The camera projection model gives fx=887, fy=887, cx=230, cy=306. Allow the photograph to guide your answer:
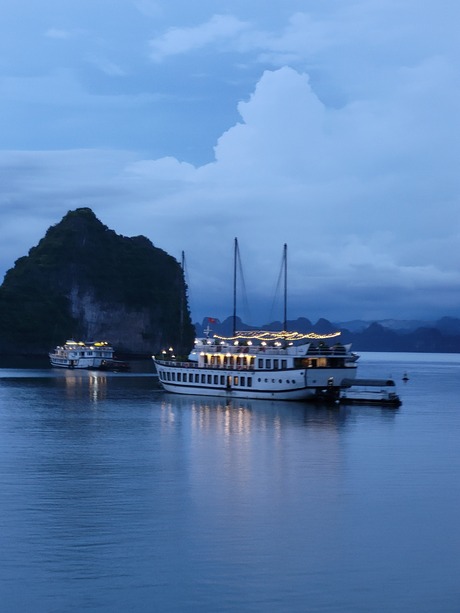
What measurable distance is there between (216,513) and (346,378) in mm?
60067

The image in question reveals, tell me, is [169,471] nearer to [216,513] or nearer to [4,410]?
[216,513]

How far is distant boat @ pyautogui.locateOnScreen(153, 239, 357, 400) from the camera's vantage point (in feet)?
308

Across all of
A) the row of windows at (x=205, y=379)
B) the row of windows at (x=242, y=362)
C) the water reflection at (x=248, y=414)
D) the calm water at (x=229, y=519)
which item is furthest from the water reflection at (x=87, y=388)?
the calm water at (x=229, y=519)

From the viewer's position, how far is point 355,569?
1190 inches

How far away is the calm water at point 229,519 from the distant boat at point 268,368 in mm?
20486

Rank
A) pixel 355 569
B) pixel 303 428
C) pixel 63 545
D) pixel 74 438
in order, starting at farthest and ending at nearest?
pixel 303 428 < pixel 74 438 < pixel 63 545 < pixel 355 569

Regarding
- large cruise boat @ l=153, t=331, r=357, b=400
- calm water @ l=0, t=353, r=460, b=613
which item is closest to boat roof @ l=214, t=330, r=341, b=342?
large cruise boat @ l=153, t=331, r=357, b=400

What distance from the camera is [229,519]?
3734 cm

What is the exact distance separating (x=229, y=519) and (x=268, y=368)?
193 feet

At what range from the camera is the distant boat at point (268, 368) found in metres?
93.8

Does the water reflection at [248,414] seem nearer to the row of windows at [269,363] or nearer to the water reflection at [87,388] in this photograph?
the row of windows at [269,363]

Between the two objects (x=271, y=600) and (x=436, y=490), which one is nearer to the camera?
(x=271, y=600)

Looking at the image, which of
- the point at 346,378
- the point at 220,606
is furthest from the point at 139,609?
the point at 346,378

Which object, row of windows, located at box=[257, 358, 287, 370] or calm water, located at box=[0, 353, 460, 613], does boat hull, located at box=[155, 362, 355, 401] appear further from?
calm water, located at box=[0, 353, 460, 613]
